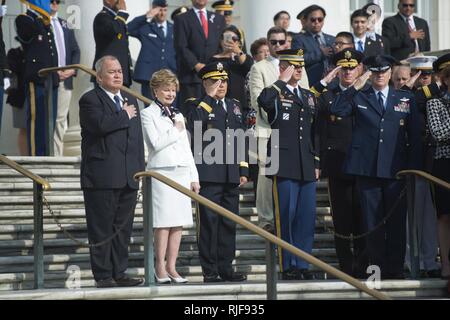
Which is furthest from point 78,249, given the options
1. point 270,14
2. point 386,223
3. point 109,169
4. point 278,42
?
point 270,14

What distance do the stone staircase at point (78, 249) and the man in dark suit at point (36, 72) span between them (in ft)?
3.20

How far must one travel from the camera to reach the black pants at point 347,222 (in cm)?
1484

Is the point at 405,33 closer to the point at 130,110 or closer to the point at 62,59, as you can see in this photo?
the point at 62,59

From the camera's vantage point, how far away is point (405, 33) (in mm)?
18938

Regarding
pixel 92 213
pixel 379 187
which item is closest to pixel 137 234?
pixel 92 213

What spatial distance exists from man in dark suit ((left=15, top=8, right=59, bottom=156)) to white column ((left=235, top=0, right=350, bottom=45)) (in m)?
3.05

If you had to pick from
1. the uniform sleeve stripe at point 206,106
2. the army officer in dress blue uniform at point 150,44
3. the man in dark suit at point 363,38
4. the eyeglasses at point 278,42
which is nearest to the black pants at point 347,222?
the uniform sleeve stripe at point 206,106

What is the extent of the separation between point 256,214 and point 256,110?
1014mm

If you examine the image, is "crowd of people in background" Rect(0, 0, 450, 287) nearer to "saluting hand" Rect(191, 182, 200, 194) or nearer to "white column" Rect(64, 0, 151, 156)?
"saluting hand" Rect(191, 182, 200, 194)

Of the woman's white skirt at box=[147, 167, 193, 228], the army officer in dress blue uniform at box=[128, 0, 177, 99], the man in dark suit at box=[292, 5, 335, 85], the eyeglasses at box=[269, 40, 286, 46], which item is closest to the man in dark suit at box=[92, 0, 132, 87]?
the army officer in dress blue uniform at box=[128, 0, 177, 99]

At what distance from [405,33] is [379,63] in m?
4.18

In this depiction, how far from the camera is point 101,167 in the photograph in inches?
540
